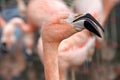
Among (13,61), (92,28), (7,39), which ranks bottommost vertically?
(13,61)

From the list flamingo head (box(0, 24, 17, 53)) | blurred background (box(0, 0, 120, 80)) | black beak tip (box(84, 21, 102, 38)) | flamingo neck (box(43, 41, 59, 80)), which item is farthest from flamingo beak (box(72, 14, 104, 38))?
blurred background (box(0, 0, 120, 80))

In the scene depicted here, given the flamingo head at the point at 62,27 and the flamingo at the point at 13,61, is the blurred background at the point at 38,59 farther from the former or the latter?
the flamingo head at the point at 62,27

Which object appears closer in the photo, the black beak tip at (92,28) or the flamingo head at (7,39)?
the black beak tip at (92,28)

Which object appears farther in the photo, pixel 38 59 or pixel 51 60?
pixel 38 59

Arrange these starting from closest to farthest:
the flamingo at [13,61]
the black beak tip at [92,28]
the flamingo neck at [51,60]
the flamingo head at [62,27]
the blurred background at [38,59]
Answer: the black beak tip at [92,28] < the flamingo head at [62,27] < the flamingo neck at [51,60] < the flamingo at [13,61] < the blurred background at [38,59]

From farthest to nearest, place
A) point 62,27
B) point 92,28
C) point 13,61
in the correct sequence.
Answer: point 13,61 < point 62,27 < point 92,28

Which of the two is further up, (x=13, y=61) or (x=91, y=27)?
(x=91, y=27)

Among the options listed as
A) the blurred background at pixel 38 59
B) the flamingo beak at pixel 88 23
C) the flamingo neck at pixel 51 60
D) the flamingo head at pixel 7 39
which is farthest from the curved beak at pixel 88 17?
the blurred background at pixel 38 59

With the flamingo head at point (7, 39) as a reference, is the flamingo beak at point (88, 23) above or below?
below

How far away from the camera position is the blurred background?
6.59 metres

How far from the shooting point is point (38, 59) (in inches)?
268

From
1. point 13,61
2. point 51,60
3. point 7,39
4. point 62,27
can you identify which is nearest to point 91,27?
point 62,27

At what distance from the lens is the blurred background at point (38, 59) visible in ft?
21.6

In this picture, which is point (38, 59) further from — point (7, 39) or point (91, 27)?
point (91, 27)
